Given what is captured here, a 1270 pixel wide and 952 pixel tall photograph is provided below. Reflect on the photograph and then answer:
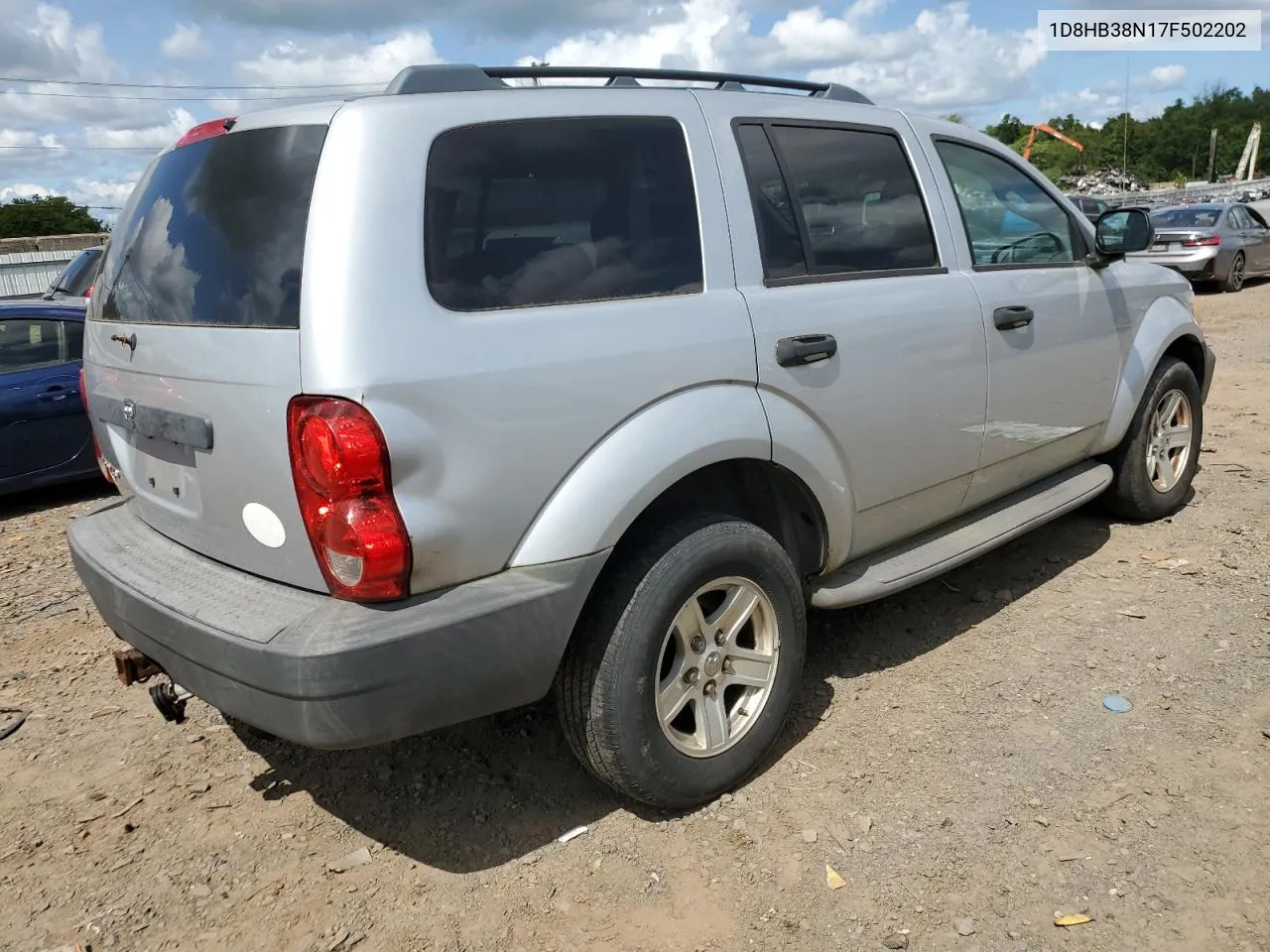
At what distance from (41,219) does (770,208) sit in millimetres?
56437

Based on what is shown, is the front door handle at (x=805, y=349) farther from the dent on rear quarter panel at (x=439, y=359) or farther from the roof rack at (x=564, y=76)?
the roof rack at (x=564, y=76)

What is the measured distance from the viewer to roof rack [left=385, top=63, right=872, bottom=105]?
2.60m

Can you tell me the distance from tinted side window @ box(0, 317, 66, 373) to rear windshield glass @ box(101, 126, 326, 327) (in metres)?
4.43

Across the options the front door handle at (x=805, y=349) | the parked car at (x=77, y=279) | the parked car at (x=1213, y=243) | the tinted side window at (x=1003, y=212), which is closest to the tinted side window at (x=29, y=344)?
the parked car at (x=77, y=279)

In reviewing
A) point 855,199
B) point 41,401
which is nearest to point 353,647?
point 855,199

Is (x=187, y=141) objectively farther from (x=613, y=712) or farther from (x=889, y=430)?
(x=889, y=430)

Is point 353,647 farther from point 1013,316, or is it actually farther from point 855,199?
point 1013,316

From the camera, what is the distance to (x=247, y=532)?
2510 mm

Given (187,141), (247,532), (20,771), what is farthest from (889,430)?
(20,771)

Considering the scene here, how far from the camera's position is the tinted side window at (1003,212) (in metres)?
3.83

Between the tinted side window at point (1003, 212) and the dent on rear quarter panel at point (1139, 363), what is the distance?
642mm

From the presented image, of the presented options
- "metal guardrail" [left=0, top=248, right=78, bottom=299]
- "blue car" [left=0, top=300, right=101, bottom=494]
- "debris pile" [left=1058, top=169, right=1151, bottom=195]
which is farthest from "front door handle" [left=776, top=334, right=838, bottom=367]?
"debris pile" [left=1058, top=169, right=1151, bottom=195]

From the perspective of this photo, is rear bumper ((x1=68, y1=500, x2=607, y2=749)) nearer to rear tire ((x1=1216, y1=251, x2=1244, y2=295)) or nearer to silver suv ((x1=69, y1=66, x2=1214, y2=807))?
silver suv ((x1=69, y1=66, x2=1214, y2=807))

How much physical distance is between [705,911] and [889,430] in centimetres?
161
